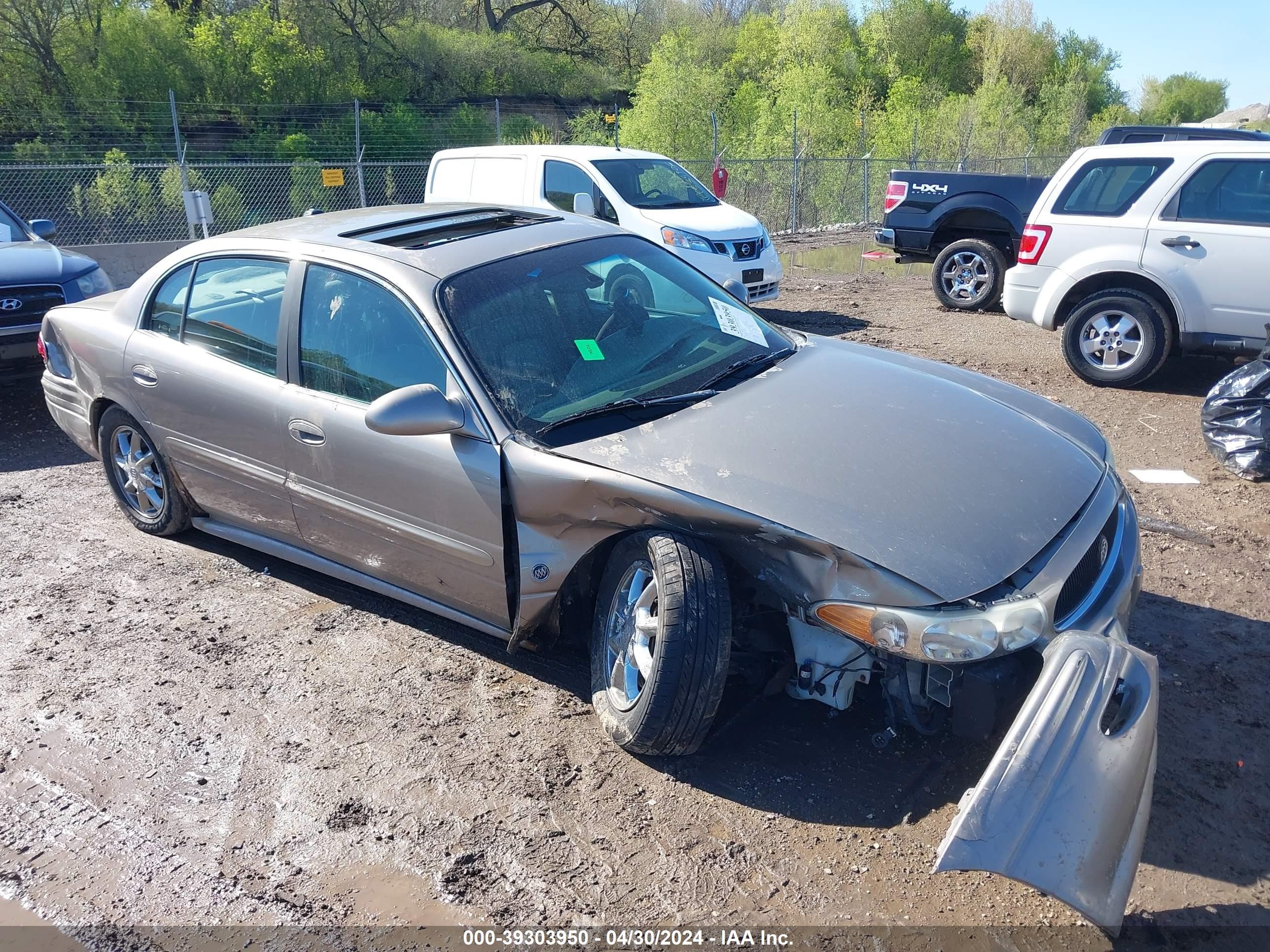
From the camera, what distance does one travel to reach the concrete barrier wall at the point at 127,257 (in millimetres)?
Result: 12609

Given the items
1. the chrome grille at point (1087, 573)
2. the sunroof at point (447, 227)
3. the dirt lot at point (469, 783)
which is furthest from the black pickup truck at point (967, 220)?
the chrome grille at point (1087, 573)

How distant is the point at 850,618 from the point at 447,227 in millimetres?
2664

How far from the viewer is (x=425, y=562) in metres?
3.69

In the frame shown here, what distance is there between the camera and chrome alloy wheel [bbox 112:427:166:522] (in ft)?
16.6

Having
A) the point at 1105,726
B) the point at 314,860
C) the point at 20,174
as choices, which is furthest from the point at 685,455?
the point at 20,174

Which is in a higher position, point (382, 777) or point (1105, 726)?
point (1105, 726)

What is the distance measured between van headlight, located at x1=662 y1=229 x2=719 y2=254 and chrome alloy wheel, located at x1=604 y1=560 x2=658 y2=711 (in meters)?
7.84

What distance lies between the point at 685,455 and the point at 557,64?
4458cm

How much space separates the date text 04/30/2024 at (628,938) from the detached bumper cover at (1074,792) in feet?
1.93

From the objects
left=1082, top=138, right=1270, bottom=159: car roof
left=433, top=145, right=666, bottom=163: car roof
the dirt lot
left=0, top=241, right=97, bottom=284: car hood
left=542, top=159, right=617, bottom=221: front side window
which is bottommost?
the dirt lot

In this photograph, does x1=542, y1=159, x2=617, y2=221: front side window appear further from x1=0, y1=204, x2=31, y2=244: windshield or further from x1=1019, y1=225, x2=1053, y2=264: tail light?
x1=0, y1=204, x2=31, y2=244: windshield

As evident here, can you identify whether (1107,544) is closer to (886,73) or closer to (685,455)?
(685,455)

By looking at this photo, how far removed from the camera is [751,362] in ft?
12.9

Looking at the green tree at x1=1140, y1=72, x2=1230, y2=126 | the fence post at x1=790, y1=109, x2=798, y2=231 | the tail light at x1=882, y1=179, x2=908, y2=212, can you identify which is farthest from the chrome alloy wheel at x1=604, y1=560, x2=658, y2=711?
the green tree at x1=1140, y1=72, x2=1230, y2=126
